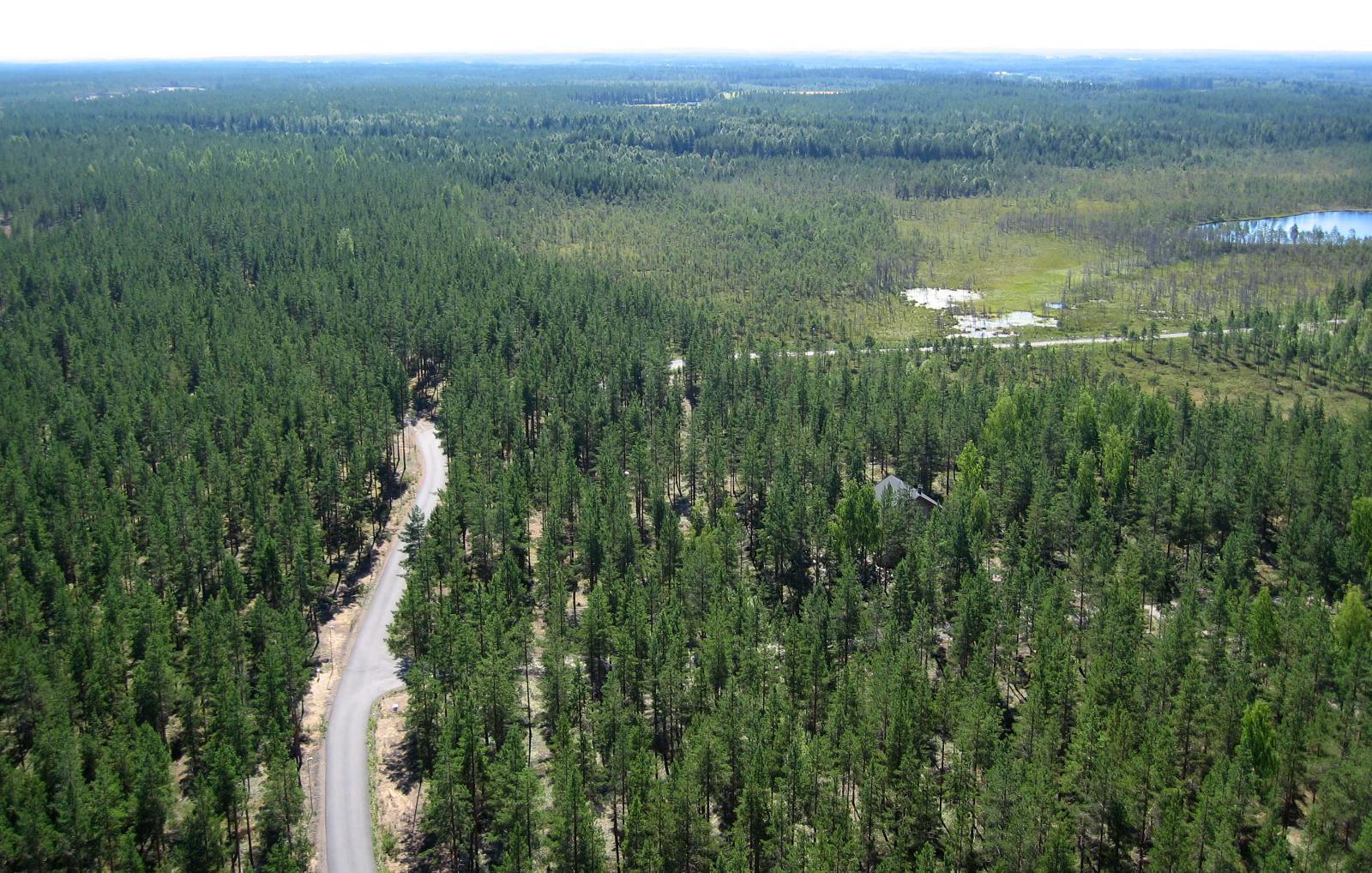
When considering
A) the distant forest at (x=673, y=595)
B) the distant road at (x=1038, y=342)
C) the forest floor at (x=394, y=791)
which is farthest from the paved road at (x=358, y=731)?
the distant road at (x=1038, y=342)

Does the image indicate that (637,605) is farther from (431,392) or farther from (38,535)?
(431,392)

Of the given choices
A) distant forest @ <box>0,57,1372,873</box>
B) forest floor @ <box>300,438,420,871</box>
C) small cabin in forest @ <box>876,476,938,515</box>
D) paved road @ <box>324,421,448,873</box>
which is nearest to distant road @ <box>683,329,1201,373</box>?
distant forest @ <box>0,57,1372,873</box>

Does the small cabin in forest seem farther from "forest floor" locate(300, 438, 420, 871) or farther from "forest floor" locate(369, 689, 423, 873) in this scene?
"forest floor" locate(300, 438, 420, 871)

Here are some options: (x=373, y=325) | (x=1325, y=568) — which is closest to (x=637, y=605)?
(x=1325, y=568)

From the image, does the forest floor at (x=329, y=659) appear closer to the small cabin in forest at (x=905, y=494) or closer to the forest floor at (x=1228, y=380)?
the small cabin in forest at (x=905, y=494)

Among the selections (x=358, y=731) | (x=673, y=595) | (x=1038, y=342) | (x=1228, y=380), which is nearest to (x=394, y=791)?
(x=358, y=731)

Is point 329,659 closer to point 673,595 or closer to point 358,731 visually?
point 358,731
